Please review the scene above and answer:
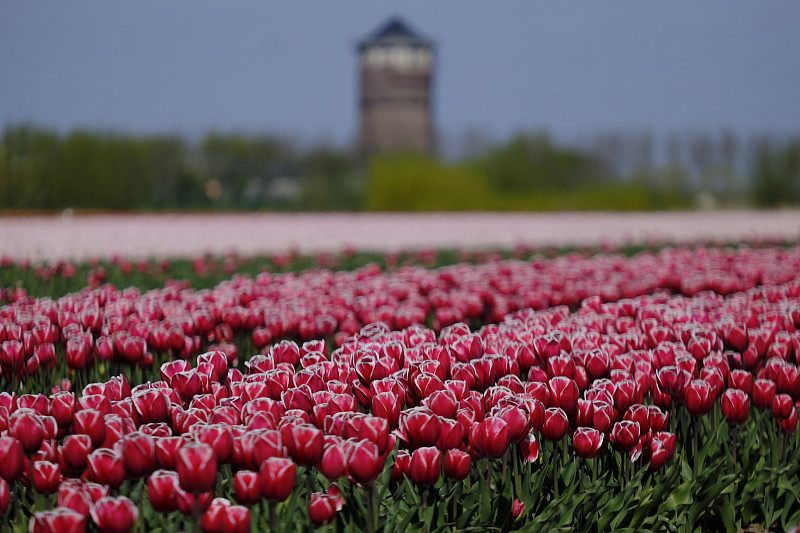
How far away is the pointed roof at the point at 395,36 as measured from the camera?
61.6 m

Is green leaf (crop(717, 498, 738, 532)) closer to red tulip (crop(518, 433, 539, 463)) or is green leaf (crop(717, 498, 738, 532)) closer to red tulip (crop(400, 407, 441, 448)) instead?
red tulip (crop(518, 433, 539, 463))

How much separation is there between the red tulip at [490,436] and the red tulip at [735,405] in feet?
3.49

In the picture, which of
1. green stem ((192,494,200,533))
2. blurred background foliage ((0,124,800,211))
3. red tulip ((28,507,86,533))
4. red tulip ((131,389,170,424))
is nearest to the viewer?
red tulip ((28,507,86,533))

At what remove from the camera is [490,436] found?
7.72 ft

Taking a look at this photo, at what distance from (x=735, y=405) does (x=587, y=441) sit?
73 centimetres

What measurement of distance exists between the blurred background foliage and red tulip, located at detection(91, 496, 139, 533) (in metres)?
19.9

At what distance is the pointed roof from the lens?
6156cm

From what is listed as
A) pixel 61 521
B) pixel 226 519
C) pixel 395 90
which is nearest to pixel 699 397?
pixel 226 519

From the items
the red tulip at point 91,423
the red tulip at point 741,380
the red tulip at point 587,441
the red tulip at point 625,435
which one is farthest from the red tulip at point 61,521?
the red tulip at point 741,380

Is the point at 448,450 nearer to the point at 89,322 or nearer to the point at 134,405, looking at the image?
the point at 134,405

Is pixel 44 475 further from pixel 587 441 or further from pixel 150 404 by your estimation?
pixel 587 441

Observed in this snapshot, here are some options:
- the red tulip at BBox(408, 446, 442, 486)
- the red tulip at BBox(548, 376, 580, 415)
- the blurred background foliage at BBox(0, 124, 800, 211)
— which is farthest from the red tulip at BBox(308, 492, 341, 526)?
the blurred background foliage at BBox(0, 124, 800, 211)

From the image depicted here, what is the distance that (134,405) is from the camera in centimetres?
252

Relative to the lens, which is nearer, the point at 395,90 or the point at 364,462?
the point at 364,462
